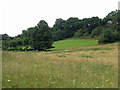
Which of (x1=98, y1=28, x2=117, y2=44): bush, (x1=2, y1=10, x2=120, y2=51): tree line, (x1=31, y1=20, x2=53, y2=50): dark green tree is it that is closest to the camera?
(x1=31, y1=20, x2=53, y2=50): dark green tree

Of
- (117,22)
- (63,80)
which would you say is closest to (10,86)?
(63,80)

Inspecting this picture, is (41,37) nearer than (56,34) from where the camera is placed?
Yes

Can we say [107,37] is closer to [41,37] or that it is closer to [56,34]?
[41,37]

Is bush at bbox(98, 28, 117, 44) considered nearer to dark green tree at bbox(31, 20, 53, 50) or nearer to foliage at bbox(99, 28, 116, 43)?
foliage at bbox(99, 28, 116, 43)

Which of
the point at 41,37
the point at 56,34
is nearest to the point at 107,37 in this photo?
the point at 41,37

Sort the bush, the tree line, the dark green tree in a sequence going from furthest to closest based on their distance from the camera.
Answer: the bush
the tree line
the dark green tree

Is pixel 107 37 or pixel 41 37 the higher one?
pixel 41 37

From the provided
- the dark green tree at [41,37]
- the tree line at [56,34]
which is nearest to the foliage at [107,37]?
the tree line at [56,34]

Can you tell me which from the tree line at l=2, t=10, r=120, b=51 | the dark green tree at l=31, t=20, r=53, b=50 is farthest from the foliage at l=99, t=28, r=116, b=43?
the dark green tree at l=31, t=20, r=53, b=50

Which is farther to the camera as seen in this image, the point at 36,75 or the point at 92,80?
the point at 92,80

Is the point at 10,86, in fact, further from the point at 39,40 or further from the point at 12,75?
the point at 39,40

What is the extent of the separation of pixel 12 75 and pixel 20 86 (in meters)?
0.84

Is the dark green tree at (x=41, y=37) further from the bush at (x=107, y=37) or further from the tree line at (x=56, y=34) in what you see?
Answer: the bush at (x=107, y=37)

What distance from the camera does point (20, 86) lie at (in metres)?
4.54
